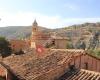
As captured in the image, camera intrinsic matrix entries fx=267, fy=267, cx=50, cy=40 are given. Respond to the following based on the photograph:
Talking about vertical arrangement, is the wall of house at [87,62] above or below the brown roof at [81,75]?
above

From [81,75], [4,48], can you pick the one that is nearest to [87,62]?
[81,75]

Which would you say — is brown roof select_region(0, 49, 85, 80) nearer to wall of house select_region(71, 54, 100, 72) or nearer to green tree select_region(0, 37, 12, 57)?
wall of house select_region(71, 54, 100, 72)

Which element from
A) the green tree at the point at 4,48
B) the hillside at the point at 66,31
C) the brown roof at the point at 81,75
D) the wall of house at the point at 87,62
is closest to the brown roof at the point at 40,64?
the wall of house at the point at 87,62

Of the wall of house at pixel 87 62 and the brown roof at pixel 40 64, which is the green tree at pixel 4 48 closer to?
the brown roof at pixel 40 64

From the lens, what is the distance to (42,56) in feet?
76.3

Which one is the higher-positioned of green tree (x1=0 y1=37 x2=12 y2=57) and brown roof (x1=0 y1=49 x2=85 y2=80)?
brown roof (x1=0 y1=49 x2=85 y2=80)

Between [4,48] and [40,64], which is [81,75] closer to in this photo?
[40,64]

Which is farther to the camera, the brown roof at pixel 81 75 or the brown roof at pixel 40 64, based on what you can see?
the brown roof at pixel 40 64

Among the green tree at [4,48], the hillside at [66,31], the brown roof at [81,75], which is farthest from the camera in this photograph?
the hillside at [66,31]

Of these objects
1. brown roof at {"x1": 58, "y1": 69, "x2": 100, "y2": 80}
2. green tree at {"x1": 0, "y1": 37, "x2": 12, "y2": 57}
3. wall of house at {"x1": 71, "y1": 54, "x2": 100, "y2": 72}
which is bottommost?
green tree at {"x1": 0, "y1": 37, "x2": 12, "y2": 57}

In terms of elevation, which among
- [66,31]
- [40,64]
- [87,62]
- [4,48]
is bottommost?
[4,48]

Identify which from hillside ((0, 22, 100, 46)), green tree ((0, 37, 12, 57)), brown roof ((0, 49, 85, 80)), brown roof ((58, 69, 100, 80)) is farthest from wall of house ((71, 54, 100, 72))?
hillside ((0, 22, 100, 46))

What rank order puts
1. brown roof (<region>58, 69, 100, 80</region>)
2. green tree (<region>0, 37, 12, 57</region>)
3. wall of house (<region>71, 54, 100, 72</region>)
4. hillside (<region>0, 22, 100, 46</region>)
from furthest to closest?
hillside (<region>0, 22, 100, 46</region>) < green tree (<region>0, 37, 12, 57</region>) < wall of house (<region>71, 54, 100, 72</region>) < brown roof (<region>58, 69, 100, 80</region>)

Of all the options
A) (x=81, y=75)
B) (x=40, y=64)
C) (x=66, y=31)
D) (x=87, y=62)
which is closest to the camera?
(x=81, y=75)
